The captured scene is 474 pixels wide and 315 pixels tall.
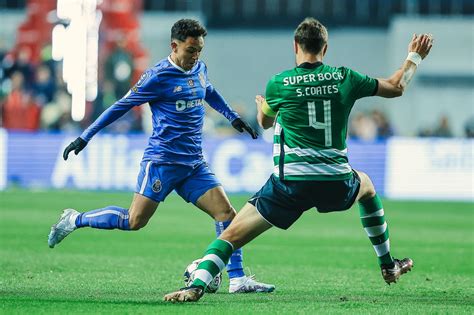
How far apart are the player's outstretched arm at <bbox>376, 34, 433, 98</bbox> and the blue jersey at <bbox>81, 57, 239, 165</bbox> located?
1938 mm

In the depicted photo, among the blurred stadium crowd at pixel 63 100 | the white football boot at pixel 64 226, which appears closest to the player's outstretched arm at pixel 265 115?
the white football boot at pixel 64 226

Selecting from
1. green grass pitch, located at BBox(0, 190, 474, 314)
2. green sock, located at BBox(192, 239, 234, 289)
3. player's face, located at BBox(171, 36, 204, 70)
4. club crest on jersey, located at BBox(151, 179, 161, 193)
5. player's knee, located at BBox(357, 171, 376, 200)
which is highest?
player's face, located at BBox(171, 36, 204, 70)

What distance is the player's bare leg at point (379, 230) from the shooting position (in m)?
10.0

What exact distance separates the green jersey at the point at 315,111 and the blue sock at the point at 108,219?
1.79 metres

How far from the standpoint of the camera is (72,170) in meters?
26.1

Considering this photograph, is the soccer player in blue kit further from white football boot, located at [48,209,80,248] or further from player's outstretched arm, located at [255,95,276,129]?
player's outstretched arm, located at [255,95,276,129]

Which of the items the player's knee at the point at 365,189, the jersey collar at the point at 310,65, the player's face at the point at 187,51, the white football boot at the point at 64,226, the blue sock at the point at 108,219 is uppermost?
the jersey collar at the point at 310,65

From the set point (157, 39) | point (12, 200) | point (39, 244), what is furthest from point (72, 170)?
point (39, 244)

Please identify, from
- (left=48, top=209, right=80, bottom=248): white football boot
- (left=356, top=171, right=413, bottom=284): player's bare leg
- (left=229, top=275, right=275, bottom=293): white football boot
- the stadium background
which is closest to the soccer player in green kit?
(left=356, top=171, right=413, bottom=284): player's bare leg

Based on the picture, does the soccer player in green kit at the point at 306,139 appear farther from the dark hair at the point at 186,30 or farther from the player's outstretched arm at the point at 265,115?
the dark hair at the point at 186,30

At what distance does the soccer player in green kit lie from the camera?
369 inches

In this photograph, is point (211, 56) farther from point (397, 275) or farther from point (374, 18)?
point (397, 275)

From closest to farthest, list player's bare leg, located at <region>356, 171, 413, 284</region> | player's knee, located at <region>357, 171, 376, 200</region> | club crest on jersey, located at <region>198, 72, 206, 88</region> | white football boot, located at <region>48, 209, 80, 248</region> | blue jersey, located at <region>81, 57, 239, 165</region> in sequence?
player's knee, located at <region>357, 171, 376, 200</region>, player's bare leg, located at <region>356, 171, 413, 284</region>, blue jersey, located at <region>81, 57, 239, 165</region>, club crest on jersey, located at <region>198, 72, 206, 88</region>, white football boot, located at <region>48, 209, 80, 248</region>

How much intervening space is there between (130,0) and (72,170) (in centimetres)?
521
